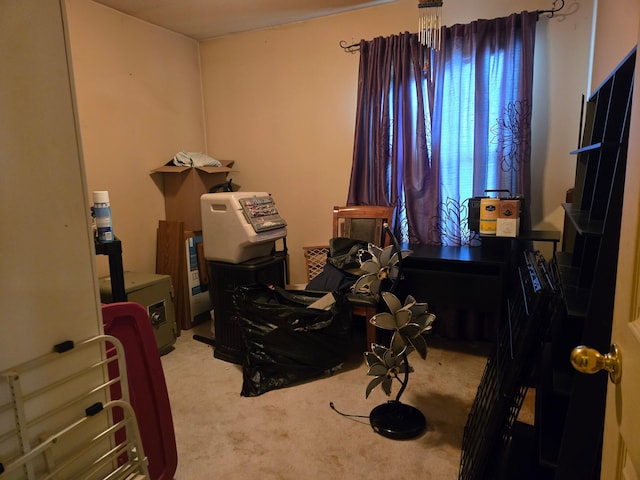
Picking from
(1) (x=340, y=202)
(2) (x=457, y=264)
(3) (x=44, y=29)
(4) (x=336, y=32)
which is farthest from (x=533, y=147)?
(3) (x=44, y=29)

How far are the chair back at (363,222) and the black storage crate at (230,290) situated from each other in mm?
615

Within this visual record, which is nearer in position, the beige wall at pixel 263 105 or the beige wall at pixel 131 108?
the beige wall at pixel 263 105

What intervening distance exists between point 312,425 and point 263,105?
8.81 ft

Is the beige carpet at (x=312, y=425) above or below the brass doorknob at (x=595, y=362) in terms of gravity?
below

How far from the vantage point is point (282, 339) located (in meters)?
2.37

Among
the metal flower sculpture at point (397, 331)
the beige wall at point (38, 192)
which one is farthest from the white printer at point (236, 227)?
the beige wall at point (38, 192)

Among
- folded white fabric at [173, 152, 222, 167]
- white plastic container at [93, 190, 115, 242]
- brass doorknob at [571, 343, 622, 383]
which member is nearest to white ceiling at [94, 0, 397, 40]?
folded white fabric at [173, 152, 222, 167]

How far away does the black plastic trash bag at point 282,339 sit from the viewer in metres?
2.36

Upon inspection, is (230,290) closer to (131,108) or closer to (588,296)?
(131,108)

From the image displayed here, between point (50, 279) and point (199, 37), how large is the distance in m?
3.35

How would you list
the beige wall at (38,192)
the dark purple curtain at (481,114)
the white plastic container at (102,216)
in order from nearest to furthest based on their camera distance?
the beige wall at (38,192)
the white plastic container at (102,216)
the dark purple curtain at (481,114)

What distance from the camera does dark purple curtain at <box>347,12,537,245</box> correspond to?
2691 millimetres

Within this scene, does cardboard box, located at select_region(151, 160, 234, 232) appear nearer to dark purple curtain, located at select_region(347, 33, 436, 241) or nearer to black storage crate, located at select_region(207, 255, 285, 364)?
black storage crate, located at select_region(207, 255, 285, 364)

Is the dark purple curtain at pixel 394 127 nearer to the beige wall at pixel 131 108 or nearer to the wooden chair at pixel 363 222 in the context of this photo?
the wooden chair at pixel 363 222
